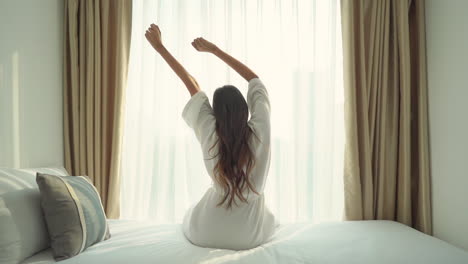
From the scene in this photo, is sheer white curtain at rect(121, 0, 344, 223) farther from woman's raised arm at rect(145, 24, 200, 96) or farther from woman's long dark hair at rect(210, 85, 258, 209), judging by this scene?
woman's long dark hair at rect(210, 85, 258, 209)

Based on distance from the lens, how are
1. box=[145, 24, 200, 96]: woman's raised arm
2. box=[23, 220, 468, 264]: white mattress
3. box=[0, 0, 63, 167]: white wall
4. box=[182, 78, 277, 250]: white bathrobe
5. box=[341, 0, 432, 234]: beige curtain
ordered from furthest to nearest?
box=[341, 0, 432, 234]: beige curtain < box=[145, 24, 200, 96]: woman's raised arm < box=[0, 0, 63, 167]: white wall < box=[182, 78, 277, 250]: white bathrobe < box=[23, 220, 468, 264]: white mattress

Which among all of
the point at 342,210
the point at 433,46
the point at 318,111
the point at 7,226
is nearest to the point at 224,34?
the point at 318,111

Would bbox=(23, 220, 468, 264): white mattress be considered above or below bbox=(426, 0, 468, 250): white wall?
below

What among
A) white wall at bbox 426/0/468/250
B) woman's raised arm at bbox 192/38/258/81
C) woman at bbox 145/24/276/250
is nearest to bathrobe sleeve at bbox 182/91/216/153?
woman at bbox 145/24/276/250

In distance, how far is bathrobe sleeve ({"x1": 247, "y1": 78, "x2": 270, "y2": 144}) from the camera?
1358mm

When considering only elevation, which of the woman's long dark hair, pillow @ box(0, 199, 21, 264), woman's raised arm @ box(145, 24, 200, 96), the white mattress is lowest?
the white mattress

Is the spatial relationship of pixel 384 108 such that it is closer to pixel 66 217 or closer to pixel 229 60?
pixel 229 60

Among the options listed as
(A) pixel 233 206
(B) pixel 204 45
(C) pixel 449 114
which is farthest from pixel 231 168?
(C) pixel 449 114

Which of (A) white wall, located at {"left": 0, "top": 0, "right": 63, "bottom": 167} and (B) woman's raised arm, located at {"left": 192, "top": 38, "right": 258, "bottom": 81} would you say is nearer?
(A) white wall, located at {"left": 0, "top": 0, "right": 63, "bottom": 167}

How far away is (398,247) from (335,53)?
1.32 meters

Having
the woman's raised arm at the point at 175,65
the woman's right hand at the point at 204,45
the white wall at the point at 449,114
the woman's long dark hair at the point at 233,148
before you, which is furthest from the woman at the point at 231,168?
the white wall at the point at 449,114

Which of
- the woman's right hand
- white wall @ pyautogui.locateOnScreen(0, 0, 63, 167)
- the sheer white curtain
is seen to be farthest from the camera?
the sheer white curtain

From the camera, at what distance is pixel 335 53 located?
2031mm

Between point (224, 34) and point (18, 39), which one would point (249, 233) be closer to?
point (224, 34)
